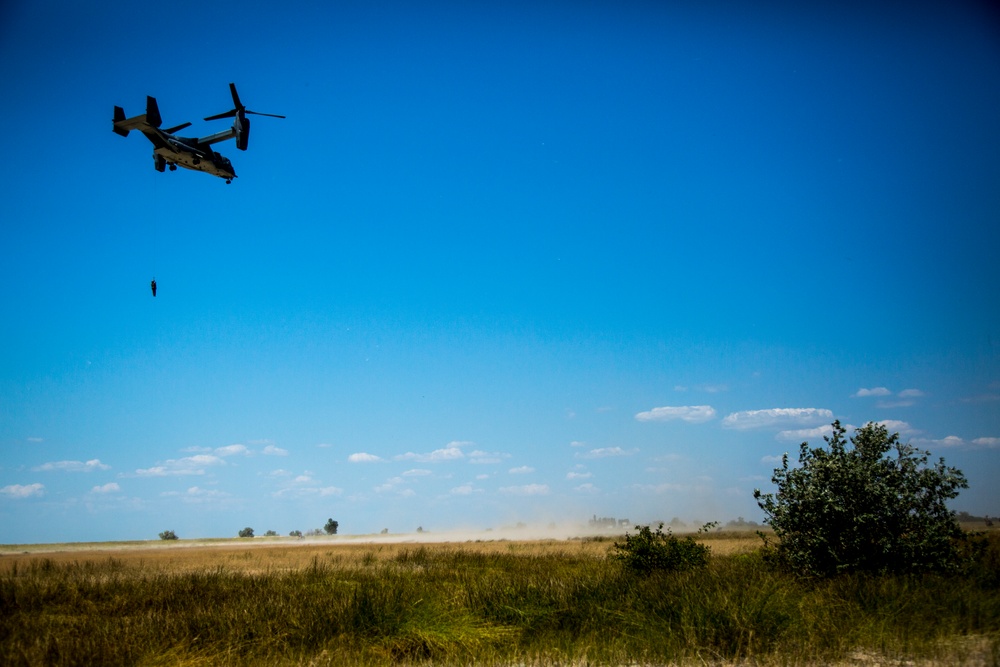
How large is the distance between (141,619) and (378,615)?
4.58 meters

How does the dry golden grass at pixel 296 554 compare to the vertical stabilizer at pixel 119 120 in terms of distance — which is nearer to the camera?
the vertical stabilizer at pixel 119 120

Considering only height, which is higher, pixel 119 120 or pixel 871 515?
pixel 119 120

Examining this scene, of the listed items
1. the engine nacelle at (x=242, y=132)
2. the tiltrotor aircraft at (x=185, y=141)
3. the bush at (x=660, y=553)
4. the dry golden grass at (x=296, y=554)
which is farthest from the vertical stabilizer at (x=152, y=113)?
the bush at (x=660, y=553)

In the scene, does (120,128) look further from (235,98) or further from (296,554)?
(296,554)

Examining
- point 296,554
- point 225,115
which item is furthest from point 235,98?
point 296,554

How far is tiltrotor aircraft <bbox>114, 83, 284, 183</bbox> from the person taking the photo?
23391 millimetres

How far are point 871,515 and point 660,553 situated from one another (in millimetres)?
5664

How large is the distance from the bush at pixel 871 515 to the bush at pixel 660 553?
9.17 feet

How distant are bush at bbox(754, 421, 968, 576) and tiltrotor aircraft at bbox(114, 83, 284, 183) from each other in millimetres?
23881

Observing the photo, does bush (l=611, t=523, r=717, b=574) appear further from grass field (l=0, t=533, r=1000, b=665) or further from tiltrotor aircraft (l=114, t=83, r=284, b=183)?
tiltrotor aircraft (l=114, t=83, r=284, b=183)

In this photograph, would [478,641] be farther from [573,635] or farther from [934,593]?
[934,593]

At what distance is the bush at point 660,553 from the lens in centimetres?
1719

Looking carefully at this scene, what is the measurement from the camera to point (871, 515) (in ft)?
45.6

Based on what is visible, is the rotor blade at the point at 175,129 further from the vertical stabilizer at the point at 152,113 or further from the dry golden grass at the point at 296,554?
the dry golden grass at the point at 296,554
